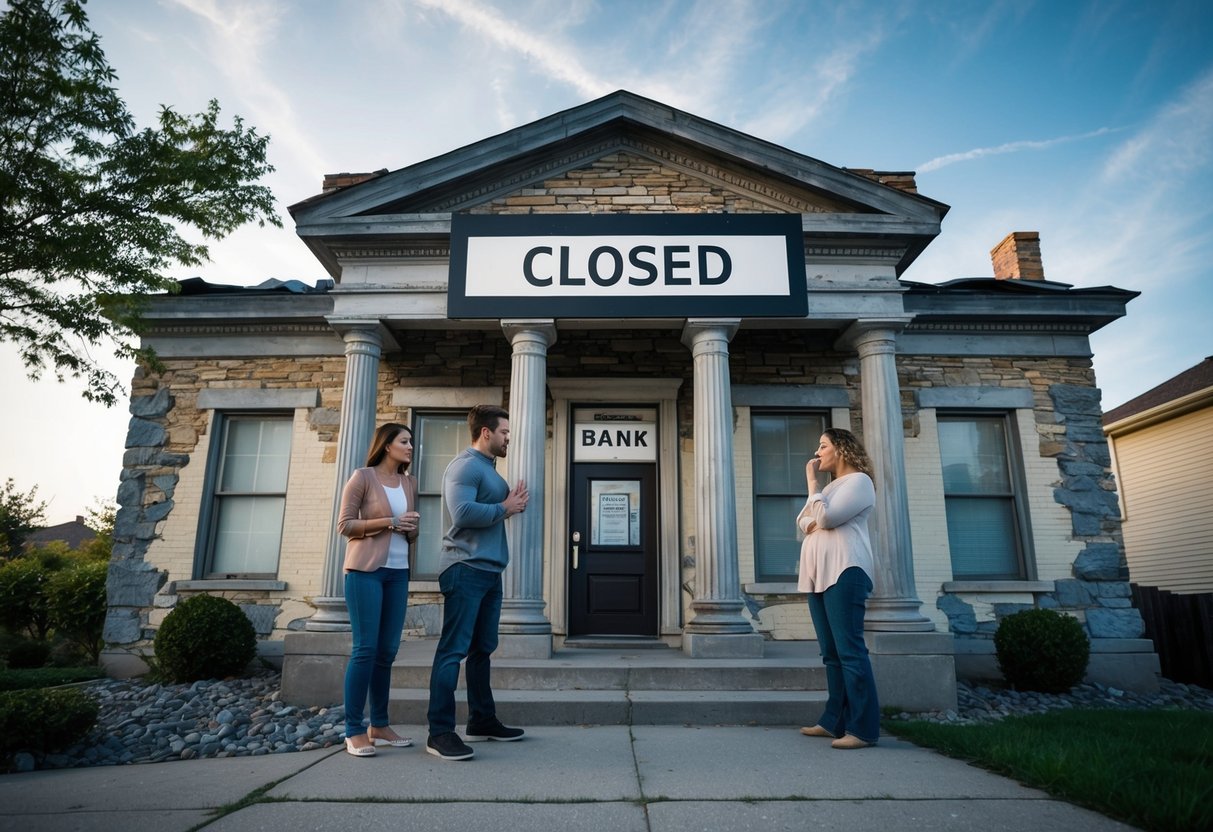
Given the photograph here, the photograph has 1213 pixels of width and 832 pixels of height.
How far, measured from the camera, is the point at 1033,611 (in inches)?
301

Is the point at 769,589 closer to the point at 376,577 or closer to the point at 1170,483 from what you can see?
the point at 376,577

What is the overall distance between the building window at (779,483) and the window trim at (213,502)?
6.02m

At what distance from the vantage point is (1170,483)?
43.5 ft

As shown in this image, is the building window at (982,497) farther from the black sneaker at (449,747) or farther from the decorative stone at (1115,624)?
the black sneaker at (449,747)

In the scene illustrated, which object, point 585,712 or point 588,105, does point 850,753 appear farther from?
point 588,105

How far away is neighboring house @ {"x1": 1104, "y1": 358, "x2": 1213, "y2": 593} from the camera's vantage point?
12367 millimetres

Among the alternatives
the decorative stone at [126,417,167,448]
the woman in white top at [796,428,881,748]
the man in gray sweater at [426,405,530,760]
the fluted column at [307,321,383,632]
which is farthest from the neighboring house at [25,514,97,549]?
the woman in white top at [796,428,881,748]

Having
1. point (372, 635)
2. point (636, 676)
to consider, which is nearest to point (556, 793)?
point (372, 635)

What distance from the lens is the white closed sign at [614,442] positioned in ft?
29.5

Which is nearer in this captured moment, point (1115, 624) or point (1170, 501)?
point (1115, 624)

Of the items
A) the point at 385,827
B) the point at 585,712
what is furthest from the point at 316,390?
the point at 385,827

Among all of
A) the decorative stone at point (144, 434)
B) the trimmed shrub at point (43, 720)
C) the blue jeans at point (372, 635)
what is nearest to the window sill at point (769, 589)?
the blue jeans at point (372, 635)

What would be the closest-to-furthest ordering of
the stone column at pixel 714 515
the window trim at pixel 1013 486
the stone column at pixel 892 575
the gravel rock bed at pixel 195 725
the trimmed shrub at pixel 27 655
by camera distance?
the gravel rock bed at pixel 195 725
the stone column at pixel 892 575
the stone column at pixel 714 515
the window trim at pixel 1013 486
the trimmed shrub at pixel 27 655

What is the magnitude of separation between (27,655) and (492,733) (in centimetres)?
992
